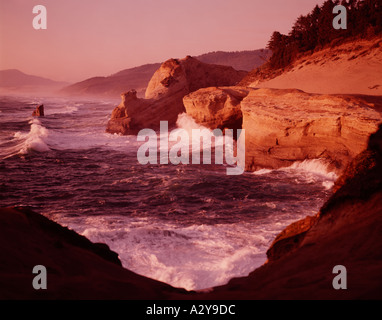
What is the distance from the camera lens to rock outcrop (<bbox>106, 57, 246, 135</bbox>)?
22.3m

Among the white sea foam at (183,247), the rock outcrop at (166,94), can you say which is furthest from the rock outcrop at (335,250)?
the rock outcrop at (166,94)

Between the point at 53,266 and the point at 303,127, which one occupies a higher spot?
the point at 303,127

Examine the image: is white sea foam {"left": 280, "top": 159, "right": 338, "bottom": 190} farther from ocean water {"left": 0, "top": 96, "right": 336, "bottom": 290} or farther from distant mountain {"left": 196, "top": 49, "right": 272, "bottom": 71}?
distant mountain {"left": 196, "top": 49, "right": 272, "bottom": 71}

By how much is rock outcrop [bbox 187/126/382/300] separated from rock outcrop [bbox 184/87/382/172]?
5.46 metres

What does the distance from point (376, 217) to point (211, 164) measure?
11.1 m

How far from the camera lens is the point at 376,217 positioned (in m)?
3.76

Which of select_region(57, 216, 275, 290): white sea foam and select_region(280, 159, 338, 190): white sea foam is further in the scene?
select_region(280, 159, 338, 190): white sea foam

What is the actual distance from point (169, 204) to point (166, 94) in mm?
15549

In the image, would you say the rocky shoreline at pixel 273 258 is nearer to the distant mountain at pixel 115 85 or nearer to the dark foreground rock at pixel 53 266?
the dark foreground rock at pixel 53 266

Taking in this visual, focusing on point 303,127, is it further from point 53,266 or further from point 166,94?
point 166,94

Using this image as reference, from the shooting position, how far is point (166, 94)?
79.0 feet

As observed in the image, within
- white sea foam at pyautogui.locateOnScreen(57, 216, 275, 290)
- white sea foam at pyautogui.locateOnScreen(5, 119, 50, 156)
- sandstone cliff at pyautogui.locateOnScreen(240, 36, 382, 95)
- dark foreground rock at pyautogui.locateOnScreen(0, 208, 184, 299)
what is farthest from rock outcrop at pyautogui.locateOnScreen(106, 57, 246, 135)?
dark foreground rock at pyautogui.locateOnScreen(0, 208, 184, 299)

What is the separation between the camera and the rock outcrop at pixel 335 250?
2.88m

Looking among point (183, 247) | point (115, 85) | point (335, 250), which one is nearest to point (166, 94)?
point (183, 247)
